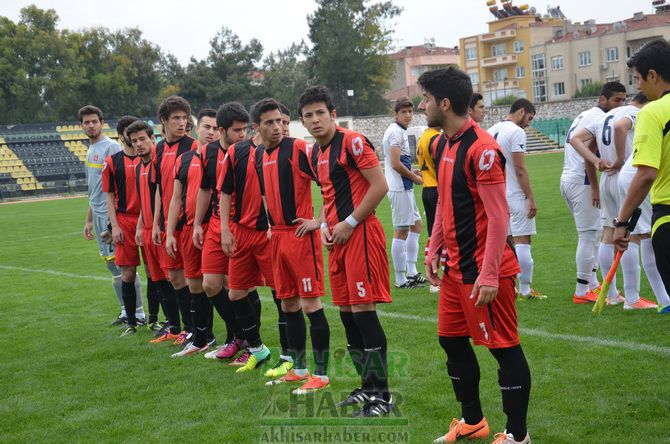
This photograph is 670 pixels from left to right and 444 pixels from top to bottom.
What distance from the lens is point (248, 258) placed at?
22.4 feet

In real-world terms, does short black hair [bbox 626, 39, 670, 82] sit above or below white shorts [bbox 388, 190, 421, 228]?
above

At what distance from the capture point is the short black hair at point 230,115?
7047mm

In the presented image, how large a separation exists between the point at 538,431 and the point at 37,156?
4933cm

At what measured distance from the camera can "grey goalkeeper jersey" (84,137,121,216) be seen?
9.65 meters

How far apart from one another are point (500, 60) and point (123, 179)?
87.9m

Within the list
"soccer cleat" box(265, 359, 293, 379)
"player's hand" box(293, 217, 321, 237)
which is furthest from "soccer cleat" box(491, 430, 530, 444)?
"soccer cleat" box(265, 359, 293, 379)

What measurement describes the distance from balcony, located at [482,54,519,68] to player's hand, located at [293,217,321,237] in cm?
8976

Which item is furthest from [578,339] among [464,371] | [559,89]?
[559,89]

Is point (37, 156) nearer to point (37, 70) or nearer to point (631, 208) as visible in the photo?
point (37, 70)

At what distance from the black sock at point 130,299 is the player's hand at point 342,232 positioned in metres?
4.40

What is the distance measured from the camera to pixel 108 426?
5613mm

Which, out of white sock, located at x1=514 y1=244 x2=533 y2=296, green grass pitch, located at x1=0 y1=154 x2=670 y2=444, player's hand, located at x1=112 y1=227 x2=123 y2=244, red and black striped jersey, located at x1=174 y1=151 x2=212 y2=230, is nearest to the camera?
green grass pitch, located at x1=0 y1=154 x2=670 y2=444

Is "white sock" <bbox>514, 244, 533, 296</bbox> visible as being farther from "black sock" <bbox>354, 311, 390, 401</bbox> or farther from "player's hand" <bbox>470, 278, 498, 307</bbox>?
"player's hand" <bbox>470, 278, 498, 307</bbox>

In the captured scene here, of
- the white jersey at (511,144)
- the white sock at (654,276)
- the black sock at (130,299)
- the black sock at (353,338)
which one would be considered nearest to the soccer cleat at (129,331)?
the black sock at (130,299)
